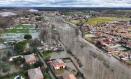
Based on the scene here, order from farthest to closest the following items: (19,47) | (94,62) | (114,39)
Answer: (114,39) < (19,47) < (94,62)

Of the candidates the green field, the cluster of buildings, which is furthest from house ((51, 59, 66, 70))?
the green field

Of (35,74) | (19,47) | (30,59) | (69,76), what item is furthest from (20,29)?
(69,76)

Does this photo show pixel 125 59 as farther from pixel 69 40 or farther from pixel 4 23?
pixel 4 23

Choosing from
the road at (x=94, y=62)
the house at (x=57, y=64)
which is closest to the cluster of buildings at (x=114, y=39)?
the road at (x=94, y=62)

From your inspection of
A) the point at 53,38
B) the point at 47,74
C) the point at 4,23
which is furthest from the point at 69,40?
the point at 4,23

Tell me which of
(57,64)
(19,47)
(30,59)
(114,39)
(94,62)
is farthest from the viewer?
(114,39)

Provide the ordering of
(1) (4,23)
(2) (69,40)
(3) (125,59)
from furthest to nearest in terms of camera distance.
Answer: (1) (4,23) → (2) (69,40) → (3) (125,59)

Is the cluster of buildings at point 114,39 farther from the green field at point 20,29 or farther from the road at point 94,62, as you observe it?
the green field at point 20,29

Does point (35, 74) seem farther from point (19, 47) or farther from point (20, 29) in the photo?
point (20, 29)

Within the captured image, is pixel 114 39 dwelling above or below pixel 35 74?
below
